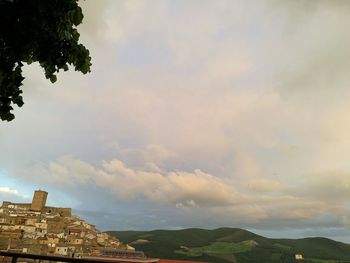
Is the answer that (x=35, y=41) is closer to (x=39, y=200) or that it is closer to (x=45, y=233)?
(x=45, y=233)

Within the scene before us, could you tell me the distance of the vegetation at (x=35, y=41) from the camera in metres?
5.84

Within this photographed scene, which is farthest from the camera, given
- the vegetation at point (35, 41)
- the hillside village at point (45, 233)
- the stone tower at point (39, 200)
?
the stone tower at point (39, 200)

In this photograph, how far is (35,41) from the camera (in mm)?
6066

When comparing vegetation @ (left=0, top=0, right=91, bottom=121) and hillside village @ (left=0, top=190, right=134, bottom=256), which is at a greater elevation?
hillside village @ (left=0, top=190, right=134, bottom=256)

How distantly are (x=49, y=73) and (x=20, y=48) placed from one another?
0.70 metres

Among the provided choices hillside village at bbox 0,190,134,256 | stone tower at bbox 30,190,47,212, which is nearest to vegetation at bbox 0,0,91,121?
hillside village at bbox 0,190,134,256

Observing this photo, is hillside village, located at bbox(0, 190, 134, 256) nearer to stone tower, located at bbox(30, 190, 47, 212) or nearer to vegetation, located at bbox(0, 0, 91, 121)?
stone tower, located at bbox(30, 190, 47, 212)

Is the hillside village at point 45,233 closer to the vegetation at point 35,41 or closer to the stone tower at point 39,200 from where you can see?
the stone tower at point 39,200

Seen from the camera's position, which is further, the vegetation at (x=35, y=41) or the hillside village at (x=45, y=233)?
the hillside village at (x=45, y=233)

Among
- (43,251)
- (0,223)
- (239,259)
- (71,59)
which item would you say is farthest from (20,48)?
(239,259)

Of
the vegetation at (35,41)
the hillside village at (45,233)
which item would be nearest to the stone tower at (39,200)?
the hillside village at (45,233)

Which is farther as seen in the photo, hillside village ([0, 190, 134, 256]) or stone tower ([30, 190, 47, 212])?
stone tower ([30, 190, 47, 212])

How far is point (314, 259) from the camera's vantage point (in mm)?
176125

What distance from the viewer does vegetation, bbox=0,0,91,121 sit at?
5.84 metres
